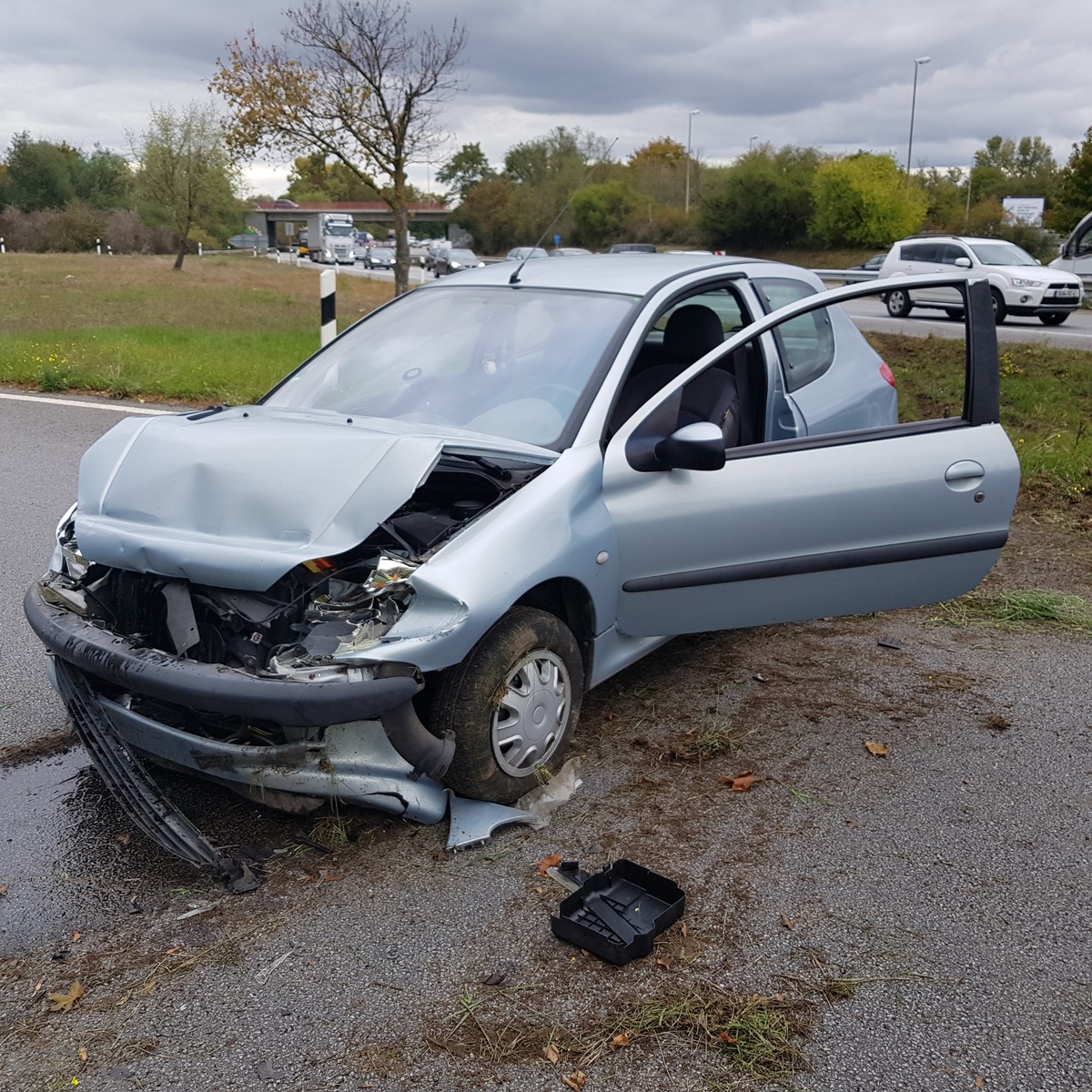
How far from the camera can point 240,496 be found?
3268mm

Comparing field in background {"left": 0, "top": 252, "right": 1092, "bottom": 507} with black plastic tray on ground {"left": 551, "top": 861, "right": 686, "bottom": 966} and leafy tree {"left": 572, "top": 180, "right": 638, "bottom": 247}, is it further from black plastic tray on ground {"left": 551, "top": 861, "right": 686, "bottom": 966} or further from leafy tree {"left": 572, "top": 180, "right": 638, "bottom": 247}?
leafy tree {"left": 572, "top": 180, "right": 638, "bottom": 247}

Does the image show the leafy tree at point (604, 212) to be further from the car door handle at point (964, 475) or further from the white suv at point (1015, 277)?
the car door handle at point (964, 475)

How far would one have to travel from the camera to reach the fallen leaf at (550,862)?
10.4 feet

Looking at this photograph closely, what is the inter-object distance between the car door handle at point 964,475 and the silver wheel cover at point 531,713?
1721mm

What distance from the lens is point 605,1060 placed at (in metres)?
2.42

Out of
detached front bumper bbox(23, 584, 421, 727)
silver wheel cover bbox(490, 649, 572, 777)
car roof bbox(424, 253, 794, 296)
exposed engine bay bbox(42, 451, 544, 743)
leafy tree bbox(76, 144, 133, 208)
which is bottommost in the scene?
silver wheel cover bbox(490, 649, 572, 777)

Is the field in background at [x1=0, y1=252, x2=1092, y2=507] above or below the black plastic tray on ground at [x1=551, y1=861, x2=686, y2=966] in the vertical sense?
above

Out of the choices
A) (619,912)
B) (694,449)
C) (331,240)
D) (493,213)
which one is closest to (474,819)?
(619,912)

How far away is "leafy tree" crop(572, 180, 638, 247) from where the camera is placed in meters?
38.5

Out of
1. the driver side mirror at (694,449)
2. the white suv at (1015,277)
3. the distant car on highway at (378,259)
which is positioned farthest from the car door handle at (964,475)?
the distant car on highway at (378,259)

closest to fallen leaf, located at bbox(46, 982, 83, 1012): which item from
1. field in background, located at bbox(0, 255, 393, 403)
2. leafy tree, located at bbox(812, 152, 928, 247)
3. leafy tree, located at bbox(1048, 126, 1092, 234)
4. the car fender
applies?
the car fender

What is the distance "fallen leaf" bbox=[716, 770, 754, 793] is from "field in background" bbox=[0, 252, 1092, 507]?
4.87 m

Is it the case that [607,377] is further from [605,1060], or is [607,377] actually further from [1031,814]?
[605,1060]

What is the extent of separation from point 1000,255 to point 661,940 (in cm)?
2204
